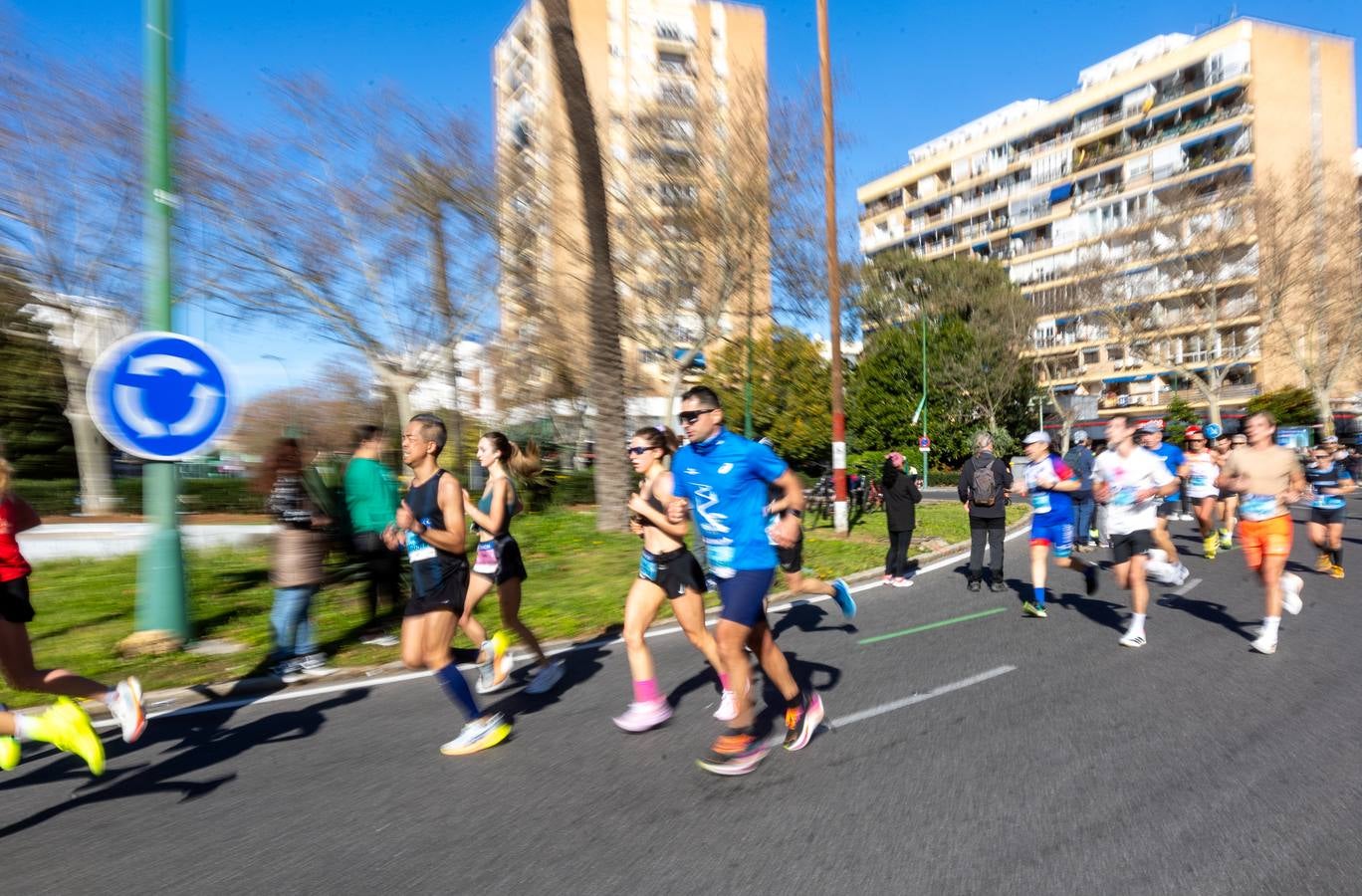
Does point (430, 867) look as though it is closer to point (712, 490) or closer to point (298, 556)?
point (712, 490)

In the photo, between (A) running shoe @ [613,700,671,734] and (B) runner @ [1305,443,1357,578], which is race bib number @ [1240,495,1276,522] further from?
(A) running shoe @ [613,700,671,734]

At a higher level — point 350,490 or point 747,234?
point 747,234

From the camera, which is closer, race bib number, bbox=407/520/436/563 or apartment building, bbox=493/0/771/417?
race bib number, bbox=407/520/436/563

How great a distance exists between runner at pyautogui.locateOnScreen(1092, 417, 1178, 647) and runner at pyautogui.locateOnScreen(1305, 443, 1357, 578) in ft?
14.2

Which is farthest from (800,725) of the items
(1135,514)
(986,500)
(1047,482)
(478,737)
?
(986,500)

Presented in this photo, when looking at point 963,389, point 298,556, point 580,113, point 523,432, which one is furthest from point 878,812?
point 963,389

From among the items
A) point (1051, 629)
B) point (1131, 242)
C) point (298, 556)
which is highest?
point (1131, 242)

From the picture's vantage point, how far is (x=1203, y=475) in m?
12.0

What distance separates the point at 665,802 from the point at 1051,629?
4848mm

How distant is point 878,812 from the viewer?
3.71 meters

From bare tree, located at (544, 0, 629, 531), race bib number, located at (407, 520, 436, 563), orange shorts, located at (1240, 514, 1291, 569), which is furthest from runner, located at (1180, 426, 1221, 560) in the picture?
race bib number, located at (407, 520, 436, 563)

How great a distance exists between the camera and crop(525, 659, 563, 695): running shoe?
5.83 meters

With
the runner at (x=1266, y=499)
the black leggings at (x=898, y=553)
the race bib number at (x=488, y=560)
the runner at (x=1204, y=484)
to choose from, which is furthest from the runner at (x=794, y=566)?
the runner at (x=1204, y=484)

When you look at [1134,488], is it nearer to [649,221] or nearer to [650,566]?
[650,566]
